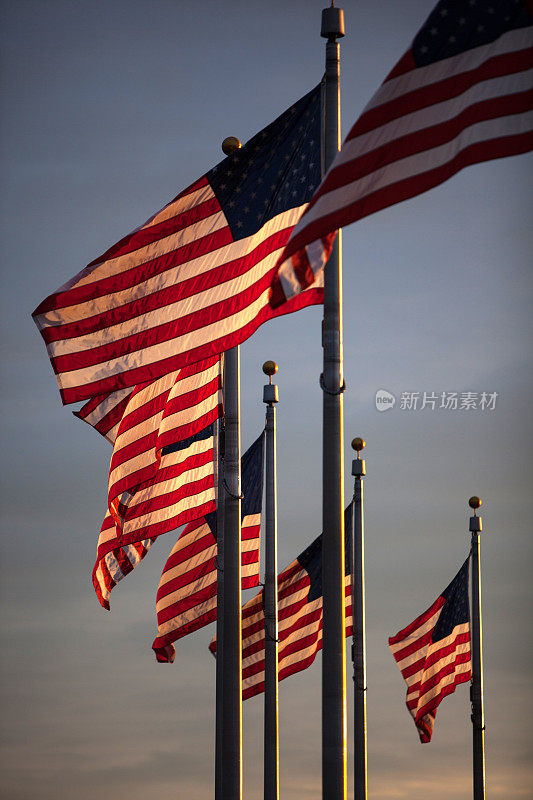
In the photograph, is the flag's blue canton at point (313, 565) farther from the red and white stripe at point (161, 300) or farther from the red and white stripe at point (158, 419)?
the red and white stripe at point (161, 300)

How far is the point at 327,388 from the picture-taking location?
48.7 ft

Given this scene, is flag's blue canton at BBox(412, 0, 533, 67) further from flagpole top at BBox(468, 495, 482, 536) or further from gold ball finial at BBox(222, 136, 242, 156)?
flagpole top at BBox(468, 495, 482, 536)

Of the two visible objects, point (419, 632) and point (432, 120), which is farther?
point (419, 632)

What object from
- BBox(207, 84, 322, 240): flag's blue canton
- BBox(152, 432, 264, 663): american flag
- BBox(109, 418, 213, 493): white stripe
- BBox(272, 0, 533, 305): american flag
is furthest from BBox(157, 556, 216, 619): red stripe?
BBox(272, 0, 533, 305): american flag

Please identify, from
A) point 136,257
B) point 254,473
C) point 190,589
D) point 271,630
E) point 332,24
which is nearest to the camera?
point 332,24

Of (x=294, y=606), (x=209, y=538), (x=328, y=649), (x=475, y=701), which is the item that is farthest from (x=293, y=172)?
(x=475, y=701)

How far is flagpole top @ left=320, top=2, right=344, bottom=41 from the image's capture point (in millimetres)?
15875

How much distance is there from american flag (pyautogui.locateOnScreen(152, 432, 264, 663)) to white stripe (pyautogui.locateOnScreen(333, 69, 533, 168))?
47.5ft

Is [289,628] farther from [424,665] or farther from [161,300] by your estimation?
[161,300]

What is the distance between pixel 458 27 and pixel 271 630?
1660 cm

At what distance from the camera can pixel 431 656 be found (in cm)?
3144

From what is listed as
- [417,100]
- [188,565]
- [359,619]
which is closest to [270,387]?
[188,565]

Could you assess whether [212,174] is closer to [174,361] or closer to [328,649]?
[174,361]

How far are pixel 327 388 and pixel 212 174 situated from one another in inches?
154
